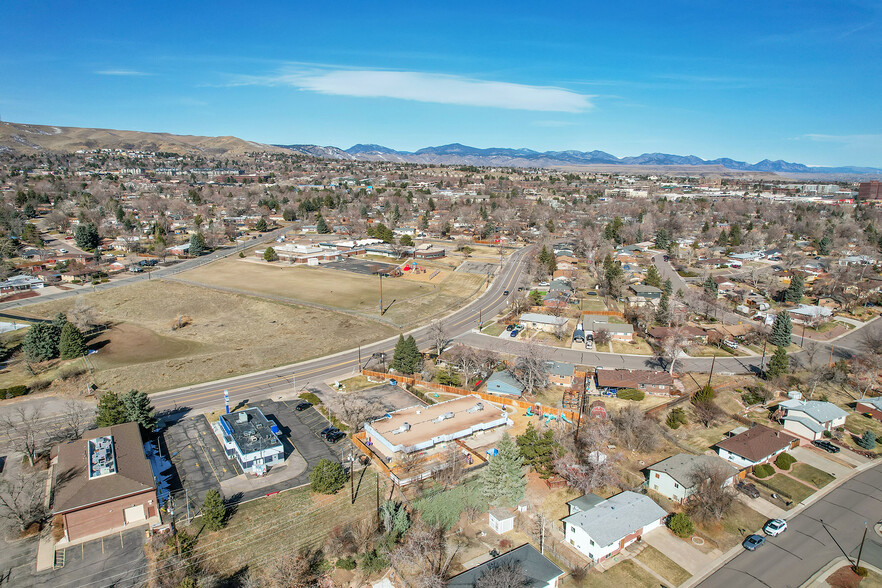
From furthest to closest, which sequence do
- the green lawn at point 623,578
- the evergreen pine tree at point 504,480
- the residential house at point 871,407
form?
1. the residential house at point 871,407
2. the evergreen pine tree at point 504,480
3. the green lawn at point 623,578

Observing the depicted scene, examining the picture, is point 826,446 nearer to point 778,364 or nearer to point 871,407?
point 871,407

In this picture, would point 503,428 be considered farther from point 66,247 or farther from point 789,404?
→ point 66,247

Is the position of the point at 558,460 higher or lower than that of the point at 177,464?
higher

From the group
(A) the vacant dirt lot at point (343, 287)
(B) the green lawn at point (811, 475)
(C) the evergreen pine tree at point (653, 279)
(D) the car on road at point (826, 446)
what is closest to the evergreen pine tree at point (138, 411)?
(A) the vacant dirt lot at point (343, 287)

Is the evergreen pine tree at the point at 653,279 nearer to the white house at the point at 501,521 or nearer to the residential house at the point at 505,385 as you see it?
the residential house at the point at 505,385

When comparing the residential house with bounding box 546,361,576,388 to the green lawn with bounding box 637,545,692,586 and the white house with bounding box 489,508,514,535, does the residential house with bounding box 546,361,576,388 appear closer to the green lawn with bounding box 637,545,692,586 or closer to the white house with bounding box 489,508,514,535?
the white house with bounding box 489,508,514,535

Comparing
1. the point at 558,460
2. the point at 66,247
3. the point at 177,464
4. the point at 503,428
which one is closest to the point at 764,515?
the point at 558,460

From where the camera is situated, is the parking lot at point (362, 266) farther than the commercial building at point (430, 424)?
Yes
